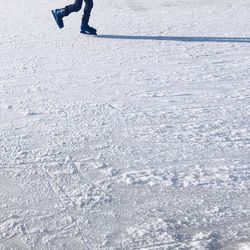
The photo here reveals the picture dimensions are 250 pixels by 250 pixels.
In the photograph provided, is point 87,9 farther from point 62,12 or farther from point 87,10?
point 62,12

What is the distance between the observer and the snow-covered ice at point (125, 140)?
251cm

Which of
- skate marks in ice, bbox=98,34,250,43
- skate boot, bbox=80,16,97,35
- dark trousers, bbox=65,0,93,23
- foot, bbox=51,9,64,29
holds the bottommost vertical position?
skate marks in ice, bbox=98,34,250,43

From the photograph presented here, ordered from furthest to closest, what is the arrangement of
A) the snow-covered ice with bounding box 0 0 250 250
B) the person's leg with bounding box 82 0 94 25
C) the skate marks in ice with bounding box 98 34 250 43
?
1. the person's leg with bounding box 82 0 94 25
2. the skate marks in ice with bounding box 98 34 250 43
3. the snow-covered ice with bounding box 0 0 250 250

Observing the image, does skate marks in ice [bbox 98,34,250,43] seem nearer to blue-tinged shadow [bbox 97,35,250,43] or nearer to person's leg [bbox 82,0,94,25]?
blue-tinged shadow [bbox 97,35,250,43]

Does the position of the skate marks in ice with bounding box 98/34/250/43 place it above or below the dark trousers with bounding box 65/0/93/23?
below

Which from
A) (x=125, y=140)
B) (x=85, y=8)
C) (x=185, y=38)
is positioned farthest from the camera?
(x=85, y=8)

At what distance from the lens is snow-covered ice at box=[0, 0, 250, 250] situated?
2.51 m

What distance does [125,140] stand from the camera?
3443 millimetres

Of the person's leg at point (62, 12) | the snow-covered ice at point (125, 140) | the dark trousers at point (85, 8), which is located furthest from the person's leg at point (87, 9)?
the snow-covered ice at point (125, 140)

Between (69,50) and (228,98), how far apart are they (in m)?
2.19

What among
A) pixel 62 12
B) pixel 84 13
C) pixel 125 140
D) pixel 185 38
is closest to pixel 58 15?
pixel 62 12

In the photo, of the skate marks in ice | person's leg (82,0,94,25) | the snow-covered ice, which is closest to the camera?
the snow-covered ice

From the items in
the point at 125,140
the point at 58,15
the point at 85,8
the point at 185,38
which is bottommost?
the point at 125,140

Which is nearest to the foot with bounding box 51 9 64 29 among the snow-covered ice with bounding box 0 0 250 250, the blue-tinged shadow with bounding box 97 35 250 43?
the snow-covered ice with bounding box 0 0 250 250
